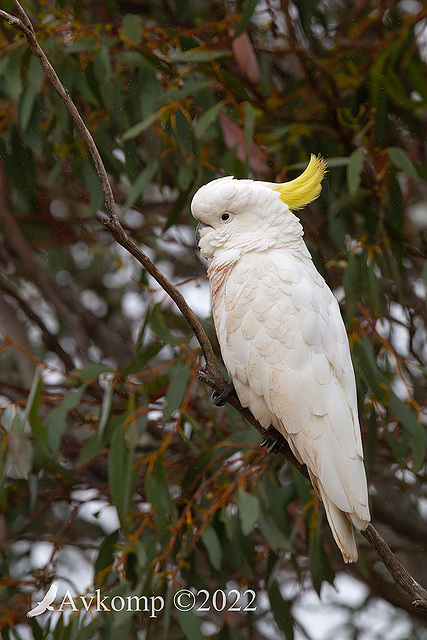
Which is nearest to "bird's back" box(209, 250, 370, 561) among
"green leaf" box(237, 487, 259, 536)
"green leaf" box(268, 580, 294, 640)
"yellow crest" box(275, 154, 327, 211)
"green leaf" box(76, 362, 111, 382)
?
"yellow crest" box(275, 154, 327, 211)

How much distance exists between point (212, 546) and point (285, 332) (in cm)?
61

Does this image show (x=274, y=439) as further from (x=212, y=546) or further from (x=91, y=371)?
(x=91, y=371)

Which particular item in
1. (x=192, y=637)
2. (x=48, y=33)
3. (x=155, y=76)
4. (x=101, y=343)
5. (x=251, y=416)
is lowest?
(x=101, y=343)

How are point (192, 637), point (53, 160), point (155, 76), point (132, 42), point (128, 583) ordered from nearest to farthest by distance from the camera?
point (192, 637)
point (128, 583)
point (132, 42)
point (155, 76)
point (53, 160)

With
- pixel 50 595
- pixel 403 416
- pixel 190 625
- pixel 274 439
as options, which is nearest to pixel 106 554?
pixel 50 595

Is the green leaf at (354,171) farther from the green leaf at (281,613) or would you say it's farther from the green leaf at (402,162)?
the green leaf at (281,613)

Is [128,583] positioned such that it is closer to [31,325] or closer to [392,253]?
[392,253]

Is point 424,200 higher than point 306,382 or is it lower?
lower

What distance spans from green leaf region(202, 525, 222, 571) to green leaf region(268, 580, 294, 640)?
0.20 meters

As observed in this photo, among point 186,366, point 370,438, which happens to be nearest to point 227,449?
point 186,366

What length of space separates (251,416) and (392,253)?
2.70 feet

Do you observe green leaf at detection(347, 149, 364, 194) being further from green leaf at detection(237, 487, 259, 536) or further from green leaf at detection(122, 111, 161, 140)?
green leaf at detection(237, 487, 259, 536)

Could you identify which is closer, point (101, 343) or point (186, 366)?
point (186, 366)

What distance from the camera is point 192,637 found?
155cm
